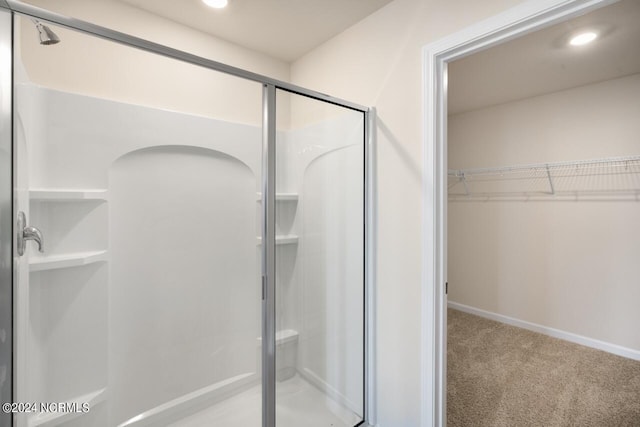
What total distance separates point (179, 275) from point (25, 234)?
64 centimetres

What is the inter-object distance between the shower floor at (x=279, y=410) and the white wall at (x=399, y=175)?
16.1 inches

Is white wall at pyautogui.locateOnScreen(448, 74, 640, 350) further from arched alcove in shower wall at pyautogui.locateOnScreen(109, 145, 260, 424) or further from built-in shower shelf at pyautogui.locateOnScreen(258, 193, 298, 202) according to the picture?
arched alcove in shower wall at pyautogui.locateOnScreen(109, 145, 260, 424)

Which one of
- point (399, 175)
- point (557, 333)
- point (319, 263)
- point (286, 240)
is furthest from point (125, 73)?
point (557, 333)

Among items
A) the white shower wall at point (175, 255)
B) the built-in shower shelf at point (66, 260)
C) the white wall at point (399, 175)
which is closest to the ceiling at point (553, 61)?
the white wall at point (399, 175)

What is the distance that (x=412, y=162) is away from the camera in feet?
5.34

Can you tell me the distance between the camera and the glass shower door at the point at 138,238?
122 cm

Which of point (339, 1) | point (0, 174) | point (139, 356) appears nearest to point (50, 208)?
point (0, 174)

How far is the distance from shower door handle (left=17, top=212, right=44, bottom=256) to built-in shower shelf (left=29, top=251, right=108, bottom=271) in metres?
0.05

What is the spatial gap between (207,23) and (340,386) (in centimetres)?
242

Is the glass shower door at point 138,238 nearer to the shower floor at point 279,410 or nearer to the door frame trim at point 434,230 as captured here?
the shower floor at point 279,410

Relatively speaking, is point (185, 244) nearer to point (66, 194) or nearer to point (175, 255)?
point (175, 255)

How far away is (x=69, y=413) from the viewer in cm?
133

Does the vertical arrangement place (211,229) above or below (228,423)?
above

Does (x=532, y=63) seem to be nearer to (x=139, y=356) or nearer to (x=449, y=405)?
(x=449, y=405)
